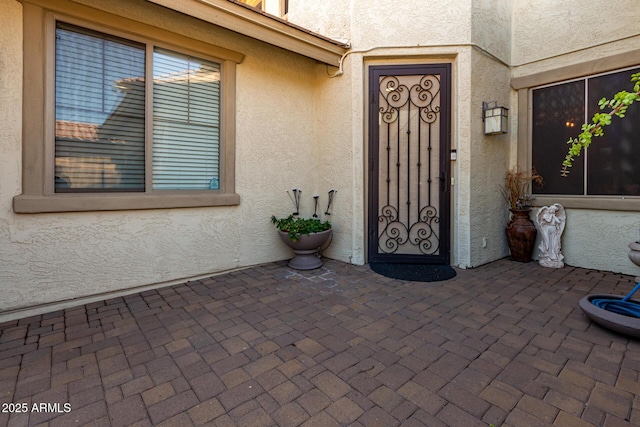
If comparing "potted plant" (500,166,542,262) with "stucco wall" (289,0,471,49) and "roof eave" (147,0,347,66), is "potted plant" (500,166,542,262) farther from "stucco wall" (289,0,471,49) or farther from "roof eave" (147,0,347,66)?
"roof eave" (147,0,347,66)

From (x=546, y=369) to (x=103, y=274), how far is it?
389 centimetres

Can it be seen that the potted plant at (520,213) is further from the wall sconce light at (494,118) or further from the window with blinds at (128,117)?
the window with blinds at (128,117)

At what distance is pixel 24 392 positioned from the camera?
182cm

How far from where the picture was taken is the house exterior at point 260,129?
115 inches

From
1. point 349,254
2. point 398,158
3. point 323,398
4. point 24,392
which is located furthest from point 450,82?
point 24,392

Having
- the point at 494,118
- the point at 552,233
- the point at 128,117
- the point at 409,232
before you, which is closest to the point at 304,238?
the point at 409,232

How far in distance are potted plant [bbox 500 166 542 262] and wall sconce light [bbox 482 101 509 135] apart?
88 cm

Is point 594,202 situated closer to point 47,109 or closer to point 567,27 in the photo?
point 567,27

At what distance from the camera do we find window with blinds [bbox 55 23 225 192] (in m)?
3.05

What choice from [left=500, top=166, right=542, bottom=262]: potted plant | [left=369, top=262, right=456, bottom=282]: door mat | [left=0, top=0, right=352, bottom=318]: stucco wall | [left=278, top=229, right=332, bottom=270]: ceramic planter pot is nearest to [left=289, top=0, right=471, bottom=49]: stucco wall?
[left=0, top=0, right=352, bottom=318]: stucco wall

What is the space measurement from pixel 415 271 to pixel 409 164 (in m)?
1.49

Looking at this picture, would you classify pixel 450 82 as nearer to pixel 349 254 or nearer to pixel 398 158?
pixel 398 158

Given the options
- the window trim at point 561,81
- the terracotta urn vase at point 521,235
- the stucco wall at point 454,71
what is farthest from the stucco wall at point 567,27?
the terracotta urn vase at point 521,235

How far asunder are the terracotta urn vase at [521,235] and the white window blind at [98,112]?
502cm
